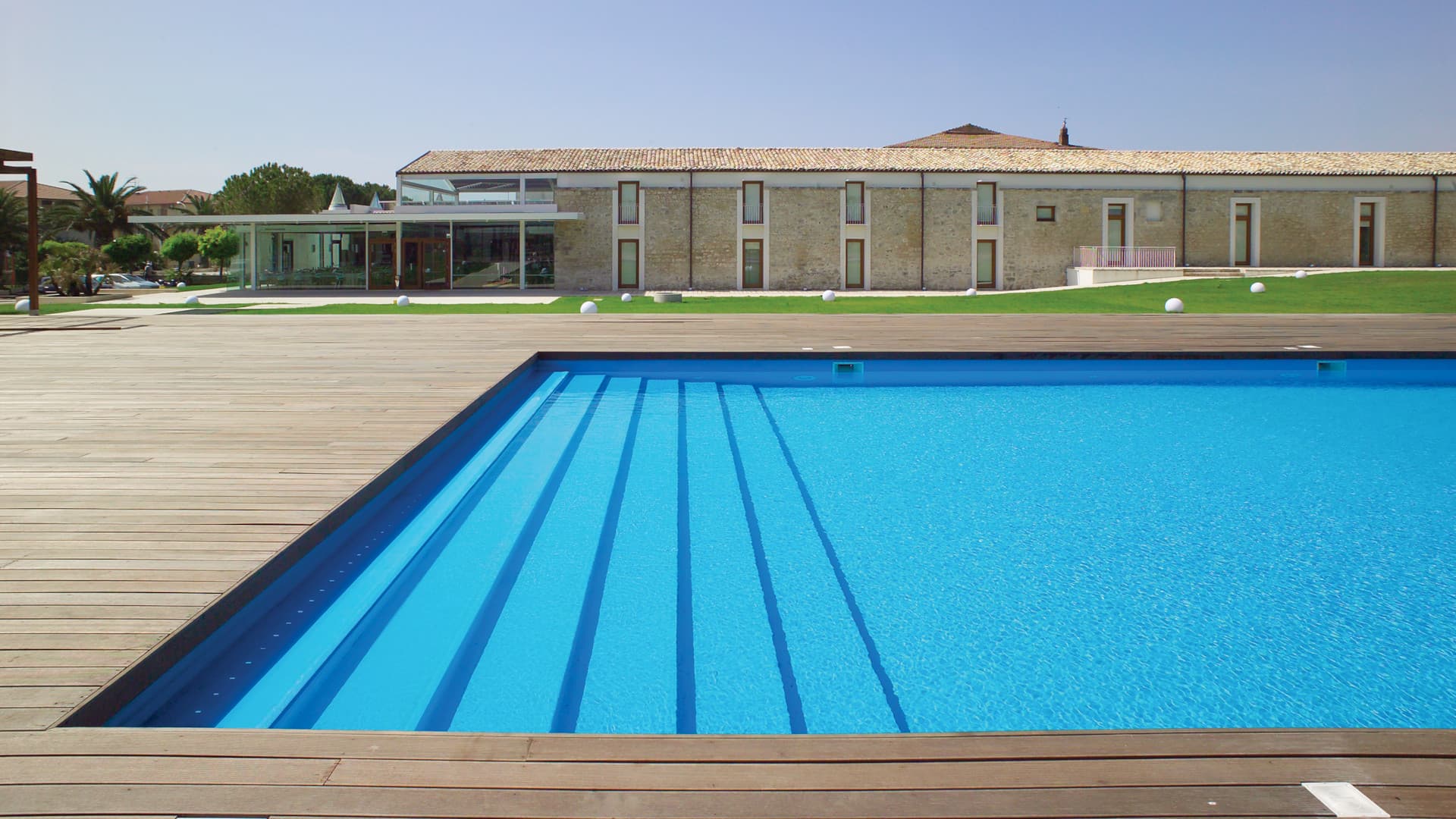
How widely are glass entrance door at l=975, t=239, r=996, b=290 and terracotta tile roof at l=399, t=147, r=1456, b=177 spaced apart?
2226mm

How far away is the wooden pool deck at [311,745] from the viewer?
1.83m

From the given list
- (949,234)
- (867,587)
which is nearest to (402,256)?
(949,234)

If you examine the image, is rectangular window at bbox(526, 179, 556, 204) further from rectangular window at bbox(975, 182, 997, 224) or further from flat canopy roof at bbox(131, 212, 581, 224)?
rectangular window at bbox(975, 182, 997, 224)

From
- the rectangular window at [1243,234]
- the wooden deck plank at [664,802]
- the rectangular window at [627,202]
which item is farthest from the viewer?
the rectangular window at [1243,234]

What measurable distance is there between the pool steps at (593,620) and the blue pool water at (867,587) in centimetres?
1

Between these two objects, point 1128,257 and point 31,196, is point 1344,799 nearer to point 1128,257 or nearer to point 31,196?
point 31,196

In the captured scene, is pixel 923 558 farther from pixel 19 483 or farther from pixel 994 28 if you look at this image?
pixel 994 28

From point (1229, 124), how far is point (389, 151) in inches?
1164

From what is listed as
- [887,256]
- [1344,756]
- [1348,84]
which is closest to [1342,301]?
[1348,84]

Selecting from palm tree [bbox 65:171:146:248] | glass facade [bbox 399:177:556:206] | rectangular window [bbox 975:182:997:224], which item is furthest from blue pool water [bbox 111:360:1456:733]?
palm tree [bbox 65:171:146:248]

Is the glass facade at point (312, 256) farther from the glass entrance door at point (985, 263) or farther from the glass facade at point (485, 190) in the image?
the glass entrance door at point (985, 263)

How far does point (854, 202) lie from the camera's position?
32.5 meters

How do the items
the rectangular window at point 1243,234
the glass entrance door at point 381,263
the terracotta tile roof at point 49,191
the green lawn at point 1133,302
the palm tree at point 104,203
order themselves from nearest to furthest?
1. the green lawn at point 1133,302
2. the glass entrance door at point 381,263
3. the rectangular window at point 1243,234
4. the palm tree at point 104,203
5. the terracotta tile roof at point 49,191

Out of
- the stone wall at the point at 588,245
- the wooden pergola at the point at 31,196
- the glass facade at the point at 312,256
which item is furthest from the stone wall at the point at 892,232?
the wooden pergola at the point at 31,196
